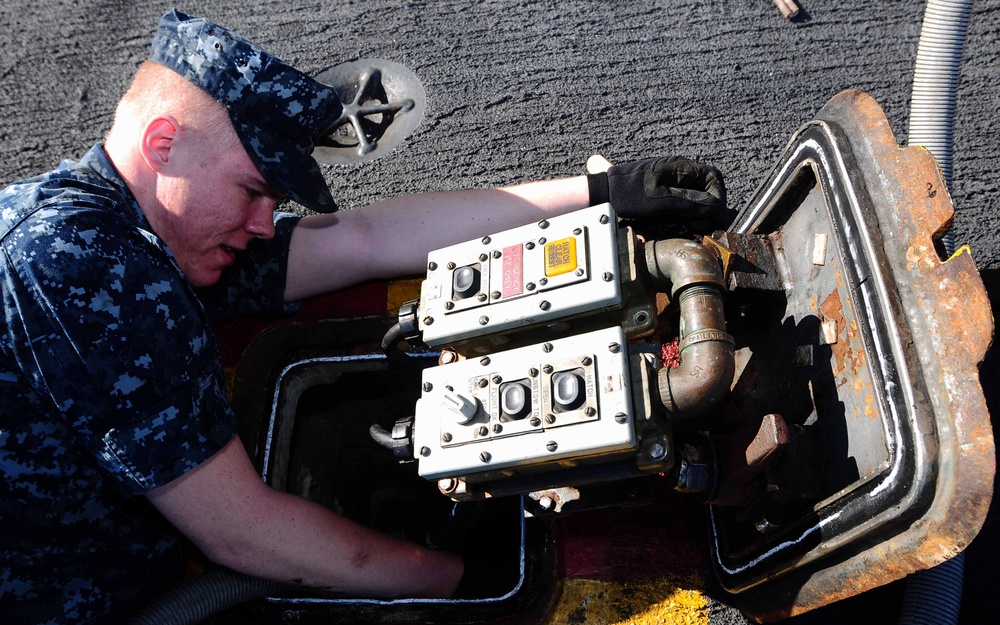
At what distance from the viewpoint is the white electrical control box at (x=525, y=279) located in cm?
138

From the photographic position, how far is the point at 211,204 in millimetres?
1564

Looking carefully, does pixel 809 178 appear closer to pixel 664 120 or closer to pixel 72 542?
pixel 664 120

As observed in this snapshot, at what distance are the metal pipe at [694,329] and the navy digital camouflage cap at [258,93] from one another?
801 mm

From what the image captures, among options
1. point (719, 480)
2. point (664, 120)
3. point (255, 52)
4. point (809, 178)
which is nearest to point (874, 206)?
point (809, 178)

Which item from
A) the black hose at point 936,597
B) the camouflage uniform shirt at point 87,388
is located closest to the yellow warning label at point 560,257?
the camouflage uniform shirt at point 87,388

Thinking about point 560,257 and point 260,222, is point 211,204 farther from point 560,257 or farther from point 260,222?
point 560,257

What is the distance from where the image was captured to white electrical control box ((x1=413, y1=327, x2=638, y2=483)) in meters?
1.26

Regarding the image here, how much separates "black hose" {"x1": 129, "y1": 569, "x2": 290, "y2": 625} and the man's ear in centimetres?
92

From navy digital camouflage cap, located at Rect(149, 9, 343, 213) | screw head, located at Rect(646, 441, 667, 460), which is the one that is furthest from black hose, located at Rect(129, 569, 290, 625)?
screw head, located at Rect(646, 441, 667, 460)

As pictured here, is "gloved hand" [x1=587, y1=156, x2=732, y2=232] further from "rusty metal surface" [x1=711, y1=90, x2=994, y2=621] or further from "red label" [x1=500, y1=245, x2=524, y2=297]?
"red label" [x1=500, y1=245, x2=524, y2=297]

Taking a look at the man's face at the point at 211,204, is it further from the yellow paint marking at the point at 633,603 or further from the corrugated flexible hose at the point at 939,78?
the corrugated flexible hose at the point at 939,78

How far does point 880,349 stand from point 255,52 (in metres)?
1.37

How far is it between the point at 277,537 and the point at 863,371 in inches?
47.7

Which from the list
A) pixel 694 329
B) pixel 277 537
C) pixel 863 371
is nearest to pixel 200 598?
pixel 277 537
